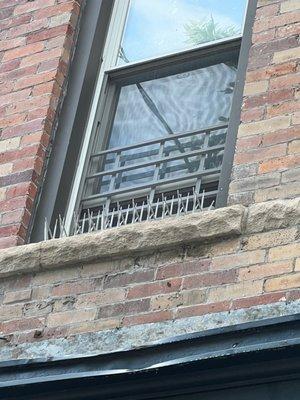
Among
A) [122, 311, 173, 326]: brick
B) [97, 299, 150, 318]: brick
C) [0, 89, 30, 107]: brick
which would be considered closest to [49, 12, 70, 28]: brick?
[0, 89, 30, 107]: brick

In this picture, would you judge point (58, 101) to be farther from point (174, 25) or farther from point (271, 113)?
point (271, 113)

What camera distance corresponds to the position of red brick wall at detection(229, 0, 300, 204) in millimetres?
5805

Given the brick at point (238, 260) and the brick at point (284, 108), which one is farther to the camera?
the brick at point (284, 108)

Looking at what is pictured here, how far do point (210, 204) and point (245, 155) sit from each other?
0.37 metres

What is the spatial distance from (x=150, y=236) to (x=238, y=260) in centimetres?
48

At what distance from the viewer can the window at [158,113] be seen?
643 cm

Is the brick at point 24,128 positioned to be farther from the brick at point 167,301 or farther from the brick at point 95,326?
the brick at point 167,301

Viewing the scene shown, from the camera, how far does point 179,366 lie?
5051 millimetres

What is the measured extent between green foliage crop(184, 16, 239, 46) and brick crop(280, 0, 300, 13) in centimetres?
50

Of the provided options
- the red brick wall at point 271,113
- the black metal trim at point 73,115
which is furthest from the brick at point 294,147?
the black metal trim at point 73,115

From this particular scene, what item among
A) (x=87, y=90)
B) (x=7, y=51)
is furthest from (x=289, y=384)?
(x=7, y=51)

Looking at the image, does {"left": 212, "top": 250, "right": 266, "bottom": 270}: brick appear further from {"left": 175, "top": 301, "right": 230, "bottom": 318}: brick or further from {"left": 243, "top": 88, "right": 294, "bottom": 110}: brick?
{"left": 243, "top": 88, "right": 294, "bottom": 110}: brick

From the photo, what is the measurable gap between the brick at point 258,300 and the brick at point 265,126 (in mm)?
986

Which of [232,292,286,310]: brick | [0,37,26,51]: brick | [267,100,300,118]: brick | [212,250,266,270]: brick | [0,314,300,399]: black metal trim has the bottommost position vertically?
[0,314,300,399]: black metal trim
